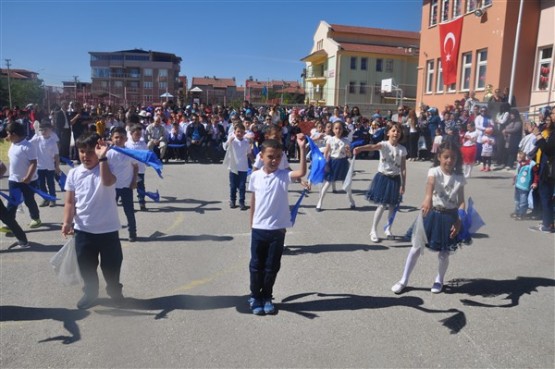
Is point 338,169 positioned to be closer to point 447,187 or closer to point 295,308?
point 447,187

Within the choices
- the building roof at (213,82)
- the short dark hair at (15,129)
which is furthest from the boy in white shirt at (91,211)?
the building roof at (213,82)

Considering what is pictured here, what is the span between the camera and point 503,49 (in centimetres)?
1995

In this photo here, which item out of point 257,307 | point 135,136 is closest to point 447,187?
point 257,307

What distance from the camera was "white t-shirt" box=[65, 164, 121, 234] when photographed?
4430mm

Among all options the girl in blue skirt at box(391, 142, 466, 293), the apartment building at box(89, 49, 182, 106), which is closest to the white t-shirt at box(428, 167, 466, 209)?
the girl in blue skirt at box(391, 142, 466, 293)

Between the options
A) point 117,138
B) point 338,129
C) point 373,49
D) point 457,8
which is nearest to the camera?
point 117,138

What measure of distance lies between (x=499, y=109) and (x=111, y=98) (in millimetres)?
23788

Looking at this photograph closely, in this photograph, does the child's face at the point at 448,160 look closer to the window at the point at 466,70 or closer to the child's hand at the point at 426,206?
the child's hand at the point at 426,206

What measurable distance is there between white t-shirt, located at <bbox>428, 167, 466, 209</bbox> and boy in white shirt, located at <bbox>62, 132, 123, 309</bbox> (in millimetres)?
3411

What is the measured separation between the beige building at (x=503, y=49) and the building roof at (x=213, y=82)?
270 ft

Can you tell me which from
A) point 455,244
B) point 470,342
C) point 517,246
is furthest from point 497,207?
point 470,342

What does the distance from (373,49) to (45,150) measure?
4600 centimetres

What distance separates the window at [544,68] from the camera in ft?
62.4

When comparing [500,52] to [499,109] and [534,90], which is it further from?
[499,109]
